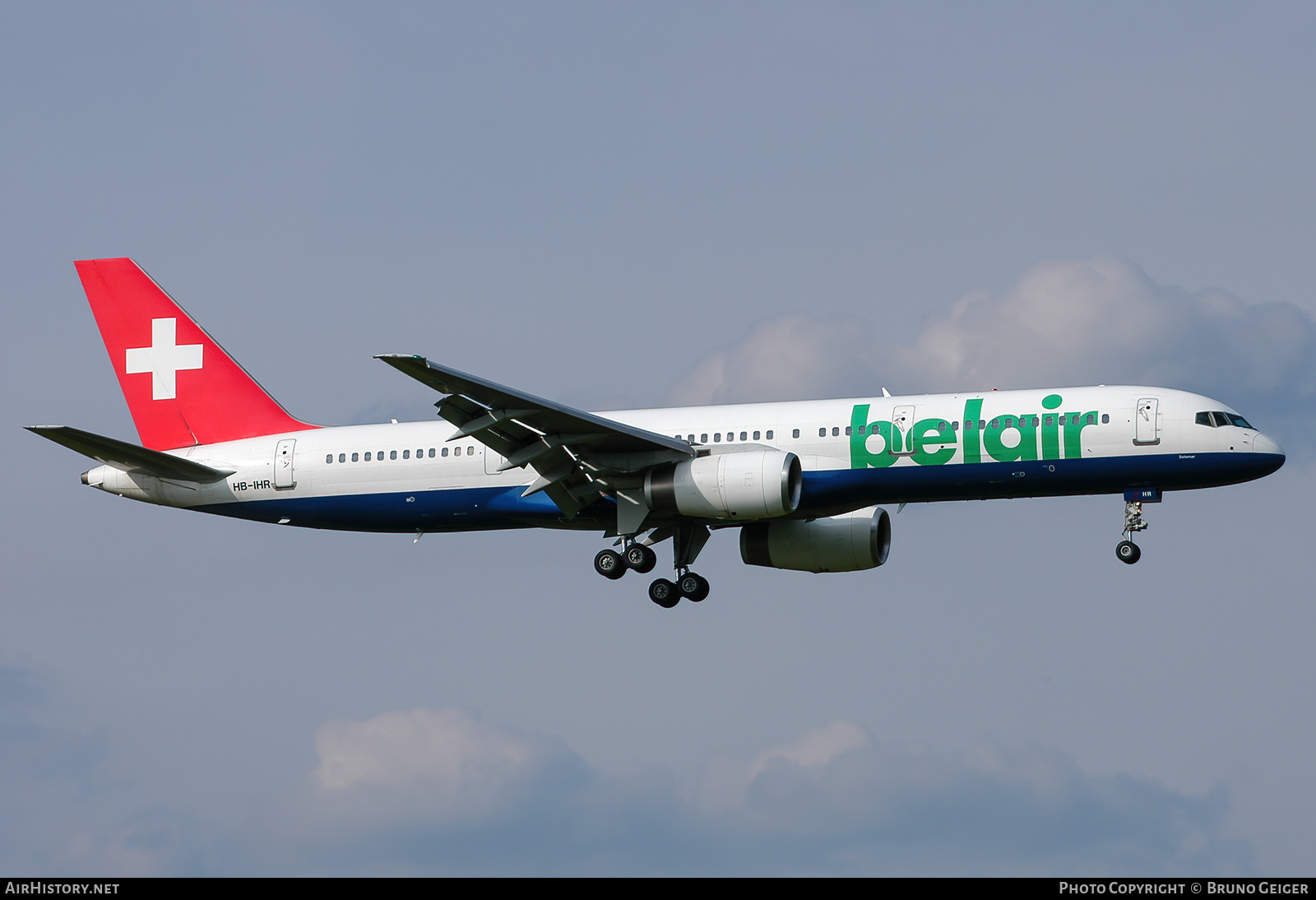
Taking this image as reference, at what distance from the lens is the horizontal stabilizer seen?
45281mm

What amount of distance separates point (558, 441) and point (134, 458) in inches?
484

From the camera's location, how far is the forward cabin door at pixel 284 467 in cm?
4853

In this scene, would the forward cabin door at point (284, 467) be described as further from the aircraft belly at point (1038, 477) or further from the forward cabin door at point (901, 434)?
the forward cabin door at point (901, 434)

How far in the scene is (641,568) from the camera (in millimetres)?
47312

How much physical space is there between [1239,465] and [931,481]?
7294mm

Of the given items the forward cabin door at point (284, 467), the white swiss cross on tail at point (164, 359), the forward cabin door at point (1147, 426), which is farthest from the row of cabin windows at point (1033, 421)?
the white swiss cross on tail at point (164, 359)

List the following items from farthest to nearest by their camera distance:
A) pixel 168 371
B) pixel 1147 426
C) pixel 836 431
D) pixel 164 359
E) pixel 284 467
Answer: pixel 164 359, pixel 168 371, pixel 284 467, pixel 836 431, pixel 1147 426

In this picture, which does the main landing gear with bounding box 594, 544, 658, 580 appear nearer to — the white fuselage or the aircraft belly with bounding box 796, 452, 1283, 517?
the white fuselage

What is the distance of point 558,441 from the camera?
4328 cm

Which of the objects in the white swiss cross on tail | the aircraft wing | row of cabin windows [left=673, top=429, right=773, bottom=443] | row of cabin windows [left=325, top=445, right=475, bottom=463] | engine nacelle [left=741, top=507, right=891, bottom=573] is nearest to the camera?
the aircraft wing

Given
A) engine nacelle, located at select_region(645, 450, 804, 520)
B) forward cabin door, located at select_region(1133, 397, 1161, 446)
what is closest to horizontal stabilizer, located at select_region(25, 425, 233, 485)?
engine nacelle, located at select_region(645, 450, 804, 520)

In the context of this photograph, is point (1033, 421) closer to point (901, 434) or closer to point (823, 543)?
point (901, 434)

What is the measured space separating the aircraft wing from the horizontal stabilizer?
29.4 feet

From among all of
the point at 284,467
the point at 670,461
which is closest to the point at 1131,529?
the point at 670,461
